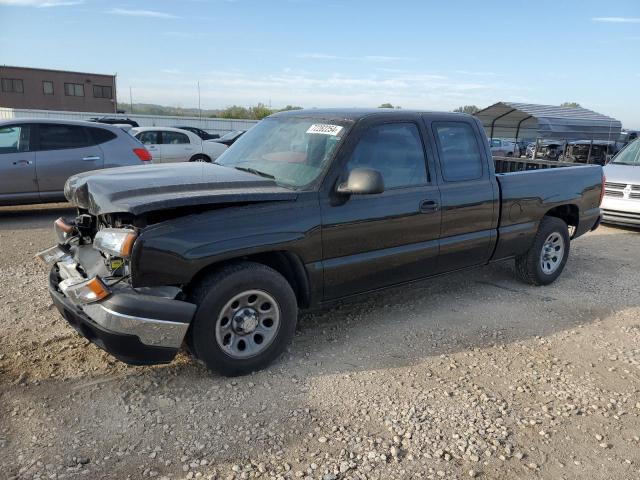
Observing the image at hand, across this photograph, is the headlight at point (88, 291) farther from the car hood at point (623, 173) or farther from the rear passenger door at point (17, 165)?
the car hood at point (623, 173)

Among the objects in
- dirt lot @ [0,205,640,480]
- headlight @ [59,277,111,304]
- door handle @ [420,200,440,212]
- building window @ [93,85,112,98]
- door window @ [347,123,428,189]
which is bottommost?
dirt lot @ [0,205,640,480]

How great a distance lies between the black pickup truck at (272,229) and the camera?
3.07 m

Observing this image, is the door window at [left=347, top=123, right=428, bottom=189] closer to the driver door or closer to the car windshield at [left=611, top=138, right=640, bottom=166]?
the driver door

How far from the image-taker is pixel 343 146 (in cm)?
388

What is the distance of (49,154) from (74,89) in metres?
49.8

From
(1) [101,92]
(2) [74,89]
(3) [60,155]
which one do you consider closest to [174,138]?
(3) [60,155]

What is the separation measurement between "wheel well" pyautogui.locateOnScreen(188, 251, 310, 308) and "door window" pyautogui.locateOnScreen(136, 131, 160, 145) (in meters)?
10.3

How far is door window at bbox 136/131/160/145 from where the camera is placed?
12883mm

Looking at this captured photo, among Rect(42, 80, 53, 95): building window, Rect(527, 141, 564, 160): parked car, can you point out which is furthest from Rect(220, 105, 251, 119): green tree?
Rect(527, 141, 564, 160): parked car

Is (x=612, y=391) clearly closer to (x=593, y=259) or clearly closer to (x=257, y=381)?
(x=257, y=381)

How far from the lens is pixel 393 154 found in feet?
13.8

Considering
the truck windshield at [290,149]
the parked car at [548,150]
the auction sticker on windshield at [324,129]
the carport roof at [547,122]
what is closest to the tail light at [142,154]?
the truck windshield at [290,149]

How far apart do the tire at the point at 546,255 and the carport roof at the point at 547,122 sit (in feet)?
36.9

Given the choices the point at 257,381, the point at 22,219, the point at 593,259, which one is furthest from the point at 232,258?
the point at 22,219
